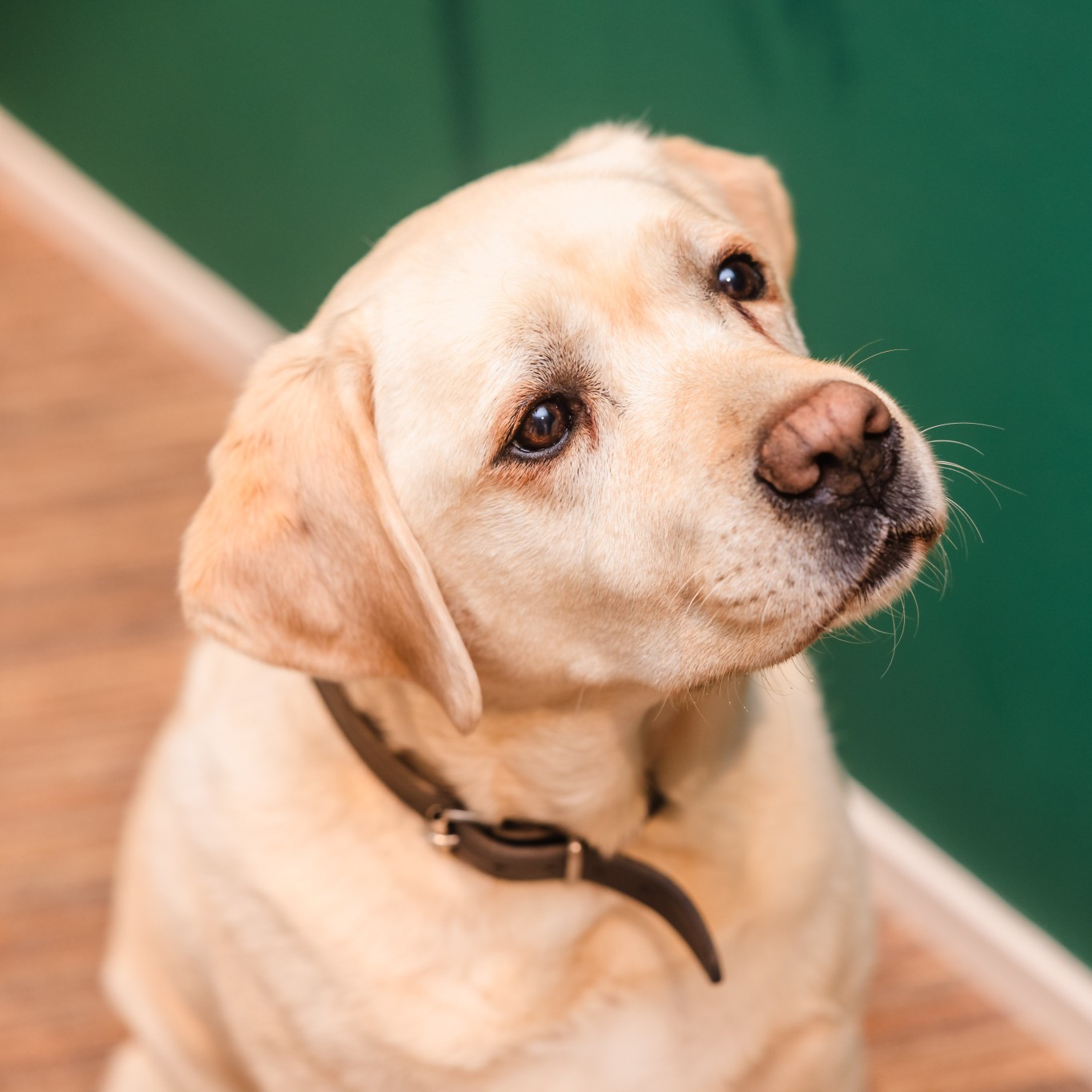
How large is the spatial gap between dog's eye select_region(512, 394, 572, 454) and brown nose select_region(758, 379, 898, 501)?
0.75 ft

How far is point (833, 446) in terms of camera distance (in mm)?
1229

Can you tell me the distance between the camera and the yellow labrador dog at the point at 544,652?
1322mm

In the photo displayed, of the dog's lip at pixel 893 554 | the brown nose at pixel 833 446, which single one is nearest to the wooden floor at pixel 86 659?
the dog's lip at pixel 893 554

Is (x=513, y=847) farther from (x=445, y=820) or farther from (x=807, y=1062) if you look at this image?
(x=807, y=1062)

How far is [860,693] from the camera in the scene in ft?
7.96

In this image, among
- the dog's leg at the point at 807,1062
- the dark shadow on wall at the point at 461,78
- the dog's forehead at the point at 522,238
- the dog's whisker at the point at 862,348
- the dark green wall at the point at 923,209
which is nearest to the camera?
the dog's forehead at the point at 522,238

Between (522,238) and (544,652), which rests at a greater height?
(522,238)

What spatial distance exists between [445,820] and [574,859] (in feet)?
0.52

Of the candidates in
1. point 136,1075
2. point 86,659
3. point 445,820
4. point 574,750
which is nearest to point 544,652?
point 574,750

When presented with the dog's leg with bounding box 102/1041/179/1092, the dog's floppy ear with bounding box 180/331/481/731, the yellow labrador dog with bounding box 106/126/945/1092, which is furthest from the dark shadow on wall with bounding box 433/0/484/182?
the dog's leg with bounding box 102/1041/179/1092

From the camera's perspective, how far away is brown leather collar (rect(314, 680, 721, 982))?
1.52 m

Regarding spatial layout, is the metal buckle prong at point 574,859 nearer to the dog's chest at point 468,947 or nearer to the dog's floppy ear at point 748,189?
the dog's chest at point 468,947

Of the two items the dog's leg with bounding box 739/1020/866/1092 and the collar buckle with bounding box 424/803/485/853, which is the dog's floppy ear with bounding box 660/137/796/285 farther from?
the dog's leg with bounding box 739/1020/866/1092

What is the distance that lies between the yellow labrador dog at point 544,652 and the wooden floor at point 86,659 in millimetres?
643
